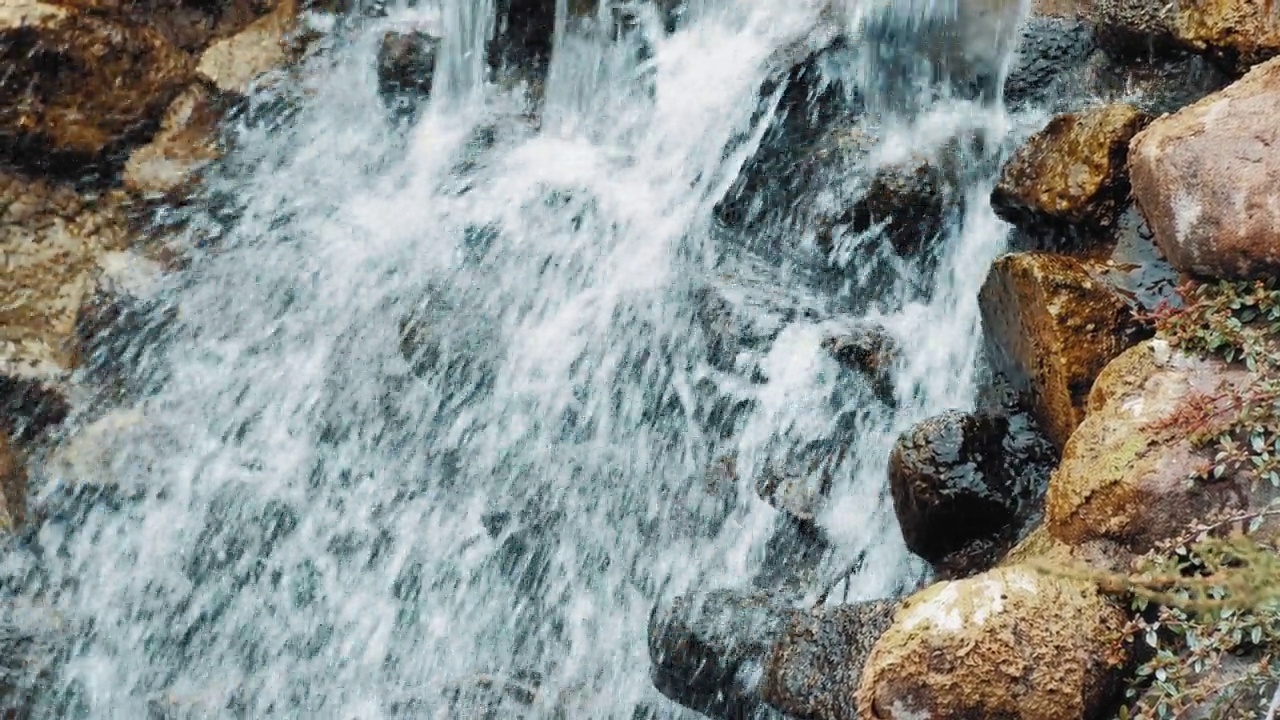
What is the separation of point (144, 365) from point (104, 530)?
980 mm

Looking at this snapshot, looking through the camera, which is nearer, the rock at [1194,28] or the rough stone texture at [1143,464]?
the rough stone texture at [1143,464]

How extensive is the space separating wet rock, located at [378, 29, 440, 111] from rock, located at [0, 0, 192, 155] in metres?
1.30

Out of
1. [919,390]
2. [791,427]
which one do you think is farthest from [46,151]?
[919,390]

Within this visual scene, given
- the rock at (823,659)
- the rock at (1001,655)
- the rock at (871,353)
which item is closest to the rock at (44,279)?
the rock at (871,353)

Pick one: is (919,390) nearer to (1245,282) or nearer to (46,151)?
(1245,282)

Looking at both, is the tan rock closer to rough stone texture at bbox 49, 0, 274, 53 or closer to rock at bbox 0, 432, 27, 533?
rock at bbox 0, 432, 27, 533

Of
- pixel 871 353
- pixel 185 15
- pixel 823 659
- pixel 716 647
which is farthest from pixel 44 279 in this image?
pixel 823 659

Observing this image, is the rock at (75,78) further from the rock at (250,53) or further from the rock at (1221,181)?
the rock at (1221,181)

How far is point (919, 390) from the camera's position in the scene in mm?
5863

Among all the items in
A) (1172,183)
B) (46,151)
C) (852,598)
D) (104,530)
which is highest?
(46,151)

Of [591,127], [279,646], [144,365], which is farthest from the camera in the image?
[591,127]

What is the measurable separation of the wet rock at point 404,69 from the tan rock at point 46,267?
6.07 feet

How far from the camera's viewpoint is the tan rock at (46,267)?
22.1 feet

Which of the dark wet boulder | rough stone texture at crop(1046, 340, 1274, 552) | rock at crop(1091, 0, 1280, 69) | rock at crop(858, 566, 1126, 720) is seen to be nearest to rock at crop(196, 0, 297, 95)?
the dark wet boulder
